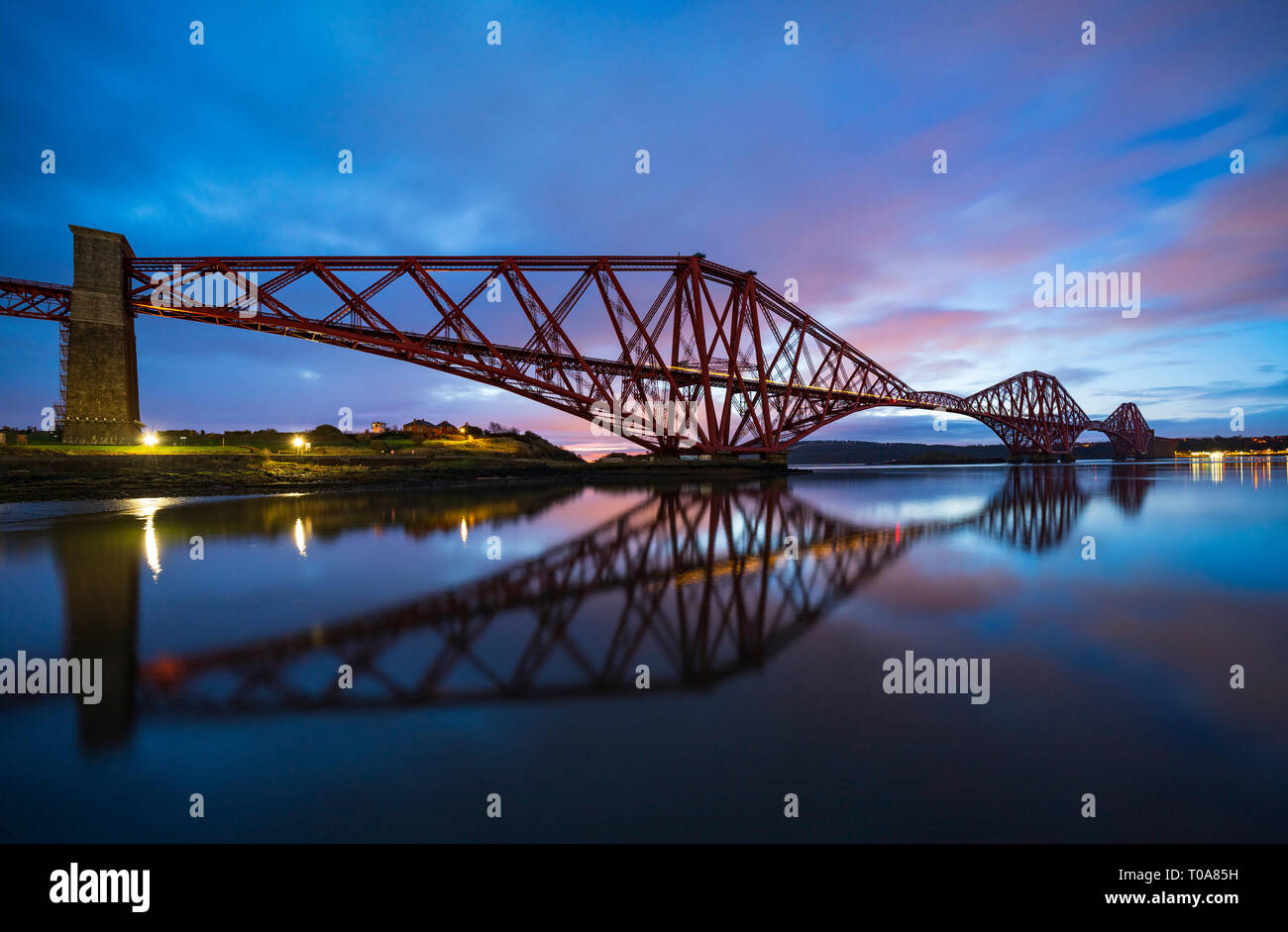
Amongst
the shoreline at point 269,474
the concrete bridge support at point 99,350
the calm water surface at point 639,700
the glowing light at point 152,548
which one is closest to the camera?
the calm water surface at point 639,700

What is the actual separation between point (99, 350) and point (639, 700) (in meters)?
30.9

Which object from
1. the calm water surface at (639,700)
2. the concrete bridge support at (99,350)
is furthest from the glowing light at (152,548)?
the concrete bridge support at (99,350)

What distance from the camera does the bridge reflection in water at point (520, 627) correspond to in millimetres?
3818

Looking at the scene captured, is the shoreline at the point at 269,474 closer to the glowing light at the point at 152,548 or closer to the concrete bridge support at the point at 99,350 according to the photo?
the concrete bridge support at the point at 99,350

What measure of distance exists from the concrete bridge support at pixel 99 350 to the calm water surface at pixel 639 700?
18676 mm

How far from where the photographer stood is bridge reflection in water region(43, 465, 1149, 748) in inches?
150

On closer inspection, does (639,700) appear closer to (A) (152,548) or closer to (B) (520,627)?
(B) (520,627)

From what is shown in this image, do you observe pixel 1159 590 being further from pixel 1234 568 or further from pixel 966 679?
pixel 966 679

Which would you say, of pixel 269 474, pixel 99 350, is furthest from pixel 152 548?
pixel 99 350

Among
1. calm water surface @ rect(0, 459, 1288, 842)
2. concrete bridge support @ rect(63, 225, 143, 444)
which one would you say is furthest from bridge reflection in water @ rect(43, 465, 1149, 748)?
concrete bridge support @ rect(63, 225, 143, 444)

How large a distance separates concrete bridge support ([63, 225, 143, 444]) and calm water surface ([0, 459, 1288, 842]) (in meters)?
18.7

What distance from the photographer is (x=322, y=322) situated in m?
25.2
